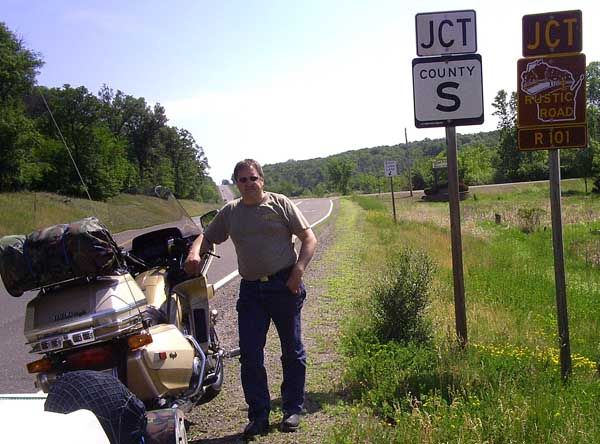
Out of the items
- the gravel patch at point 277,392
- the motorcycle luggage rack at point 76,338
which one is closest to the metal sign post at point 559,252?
the gravel patch at point 277,392

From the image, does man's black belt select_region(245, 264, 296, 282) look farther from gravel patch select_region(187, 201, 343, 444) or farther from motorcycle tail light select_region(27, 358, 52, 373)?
motorcycle tail light select_region(27, 358, 52, 373)

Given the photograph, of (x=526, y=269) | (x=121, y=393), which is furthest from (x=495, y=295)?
(x=121, y=393)

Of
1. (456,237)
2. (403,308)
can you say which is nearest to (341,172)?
(403,308)

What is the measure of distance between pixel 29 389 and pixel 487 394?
4.11 meters

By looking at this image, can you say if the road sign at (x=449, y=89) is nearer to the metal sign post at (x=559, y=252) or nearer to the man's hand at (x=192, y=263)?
the metal sign post at (x=559, y=252)

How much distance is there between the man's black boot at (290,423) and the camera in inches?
168

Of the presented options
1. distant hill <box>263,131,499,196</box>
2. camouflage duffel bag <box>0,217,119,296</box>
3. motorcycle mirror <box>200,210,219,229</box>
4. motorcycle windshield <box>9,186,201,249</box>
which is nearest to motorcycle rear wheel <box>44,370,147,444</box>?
camouflage duffel bag <box>0,217,119,296</box>

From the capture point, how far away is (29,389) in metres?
5.73

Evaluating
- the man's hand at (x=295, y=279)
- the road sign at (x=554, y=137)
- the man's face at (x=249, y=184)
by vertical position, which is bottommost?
the man's hand at (x=295, y=279)

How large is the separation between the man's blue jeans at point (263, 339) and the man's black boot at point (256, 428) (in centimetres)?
4

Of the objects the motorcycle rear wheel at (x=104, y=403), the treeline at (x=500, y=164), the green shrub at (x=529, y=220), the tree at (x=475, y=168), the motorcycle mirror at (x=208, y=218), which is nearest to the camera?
the motorcycle rear wheel at (x=104, y=403)

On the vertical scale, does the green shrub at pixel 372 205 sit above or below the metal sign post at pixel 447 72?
below

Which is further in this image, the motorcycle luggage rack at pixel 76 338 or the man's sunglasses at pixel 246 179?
the man's sunglasses at pixel 246 179

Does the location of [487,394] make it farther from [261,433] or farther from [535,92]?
[535,92]
